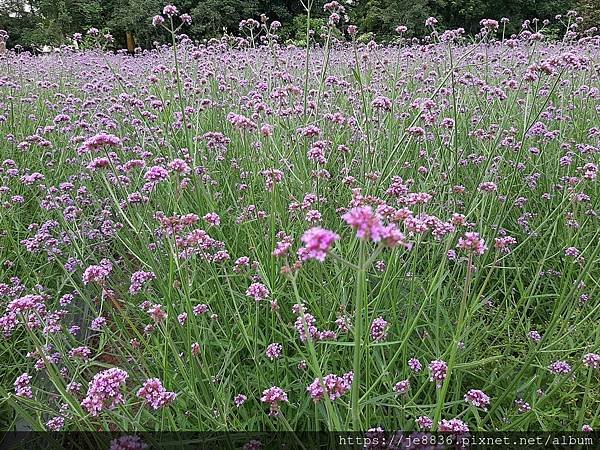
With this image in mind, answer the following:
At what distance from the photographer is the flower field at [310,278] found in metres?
1.50

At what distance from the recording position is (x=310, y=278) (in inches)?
87.7

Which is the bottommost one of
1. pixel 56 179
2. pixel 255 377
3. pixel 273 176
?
pixel 255 377

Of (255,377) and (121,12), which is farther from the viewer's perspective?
(121,12)

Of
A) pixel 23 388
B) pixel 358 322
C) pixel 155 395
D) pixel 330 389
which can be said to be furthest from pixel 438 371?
pixel 23 388

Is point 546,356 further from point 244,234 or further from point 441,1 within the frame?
point 441,1

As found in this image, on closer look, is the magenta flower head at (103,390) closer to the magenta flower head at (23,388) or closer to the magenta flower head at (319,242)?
the magenta flower head at (23,388)

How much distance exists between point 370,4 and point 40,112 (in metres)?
15.6

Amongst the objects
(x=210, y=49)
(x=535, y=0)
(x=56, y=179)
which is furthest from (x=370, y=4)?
(x=56, y=179)

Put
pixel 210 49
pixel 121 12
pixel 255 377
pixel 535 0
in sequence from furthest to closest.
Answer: pixel 535 0 → pixel 121 12 → pixel 210 49 → pixel 255 377

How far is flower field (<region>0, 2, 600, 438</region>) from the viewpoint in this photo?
1.50 m

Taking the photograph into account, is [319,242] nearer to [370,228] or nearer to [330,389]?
[370,228]

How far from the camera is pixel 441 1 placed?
1770cm

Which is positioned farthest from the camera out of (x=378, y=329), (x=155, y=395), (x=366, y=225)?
(x=378, y=329)

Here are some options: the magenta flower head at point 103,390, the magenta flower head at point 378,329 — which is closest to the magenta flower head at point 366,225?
the magenta flower head at point 103,390
